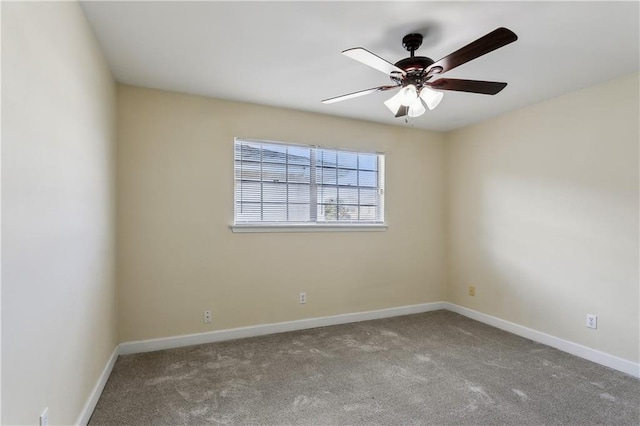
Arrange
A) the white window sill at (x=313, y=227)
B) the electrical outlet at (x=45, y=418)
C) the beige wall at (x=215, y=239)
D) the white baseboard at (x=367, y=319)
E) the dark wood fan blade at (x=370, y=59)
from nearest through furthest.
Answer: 1. the electrical outlet at (x=45, y=418)
2. the dark wood fan blade at (x=370, y=59)
3. the white baseboard at (x=367, y=319)
4. the beige wall at (x=215, y=239)
5. the white window sill at (x=313, y=227)

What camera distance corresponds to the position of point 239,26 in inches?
76.5

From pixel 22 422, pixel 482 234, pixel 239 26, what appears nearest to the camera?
pixel 22 422

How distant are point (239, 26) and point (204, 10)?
218 mm

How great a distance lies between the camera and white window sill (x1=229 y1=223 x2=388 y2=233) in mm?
3244

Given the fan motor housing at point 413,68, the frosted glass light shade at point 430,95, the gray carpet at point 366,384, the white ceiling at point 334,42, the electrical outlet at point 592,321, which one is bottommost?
the gray carpet at point 366,384

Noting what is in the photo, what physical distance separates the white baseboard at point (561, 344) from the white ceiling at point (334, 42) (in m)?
2.30

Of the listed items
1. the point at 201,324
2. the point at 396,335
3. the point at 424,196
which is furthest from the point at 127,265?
the point at 424,196

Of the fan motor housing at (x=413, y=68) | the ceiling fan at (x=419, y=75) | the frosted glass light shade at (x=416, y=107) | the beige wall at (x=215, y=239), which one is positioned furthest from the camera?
the beige wall at (x=215, y=239)

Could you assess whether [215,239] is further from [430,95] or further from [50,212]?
[430,95]

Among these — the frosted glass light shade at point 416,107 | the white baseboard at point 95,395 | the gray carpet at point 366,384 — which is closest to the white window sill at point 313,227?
the gray carpet at point 366,384

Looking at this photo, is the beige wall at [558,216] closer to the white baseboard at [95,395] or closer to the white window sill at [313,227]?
the white window sill at [313,227]

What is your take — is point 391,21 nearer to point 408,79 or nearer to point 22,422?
point 408,79

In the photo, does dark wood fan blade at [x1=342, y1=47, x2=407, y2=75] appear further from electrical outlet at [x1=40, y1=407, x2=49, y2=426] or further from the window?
electrical outlet at [x1=40, y1=407, x2=49, y2=426]

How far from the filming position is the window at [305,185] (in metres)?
3.31
